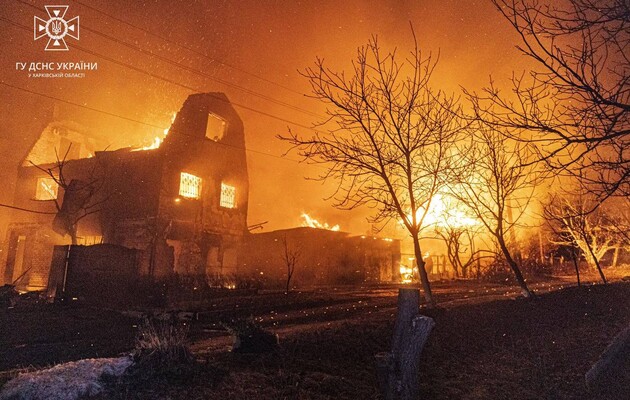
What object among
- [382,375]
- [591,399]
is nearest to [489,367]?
[591,399]

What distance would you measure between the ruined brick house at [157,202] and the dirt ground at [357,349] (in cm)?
1138

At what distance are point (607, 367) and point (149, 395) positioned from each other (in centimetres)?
857

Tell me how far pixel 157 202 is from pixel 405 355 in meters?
23.8

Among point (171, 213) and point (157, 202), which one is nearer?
point (157, 202)

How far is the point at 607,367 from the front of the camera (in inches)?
301

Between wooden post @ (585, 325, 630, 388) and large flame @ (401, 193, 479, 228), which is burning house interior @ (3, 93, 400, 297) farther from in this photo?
wooden post @ (585, 325, 630, 388)

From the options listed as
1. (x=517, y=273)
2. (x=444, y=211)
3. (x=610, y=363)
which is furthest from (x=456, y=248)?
(x=610, y=363)

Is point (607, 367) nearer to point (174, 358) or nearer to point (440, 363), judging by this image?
point (440, 363)

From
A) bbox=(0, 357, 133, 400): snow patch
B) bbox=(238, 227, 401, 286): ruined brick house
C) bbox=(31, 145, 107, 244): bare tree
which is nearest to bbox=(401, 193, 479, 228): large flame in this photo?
bbox=(238, 227, 401, 286): ruined brick house

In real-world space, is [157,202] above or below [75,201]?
below

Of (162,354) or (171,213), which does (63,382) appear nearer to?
(162,354)

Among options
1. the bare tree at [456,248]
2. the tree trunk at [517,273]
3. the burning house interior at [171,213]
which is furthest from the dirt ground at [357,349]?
the bare tree at [456,248]

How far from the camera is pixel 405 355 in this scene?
491cm

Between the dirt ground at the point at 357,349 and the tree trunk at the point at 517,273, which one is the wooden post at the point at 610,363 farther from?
the tree trunk at the point at 517,273
